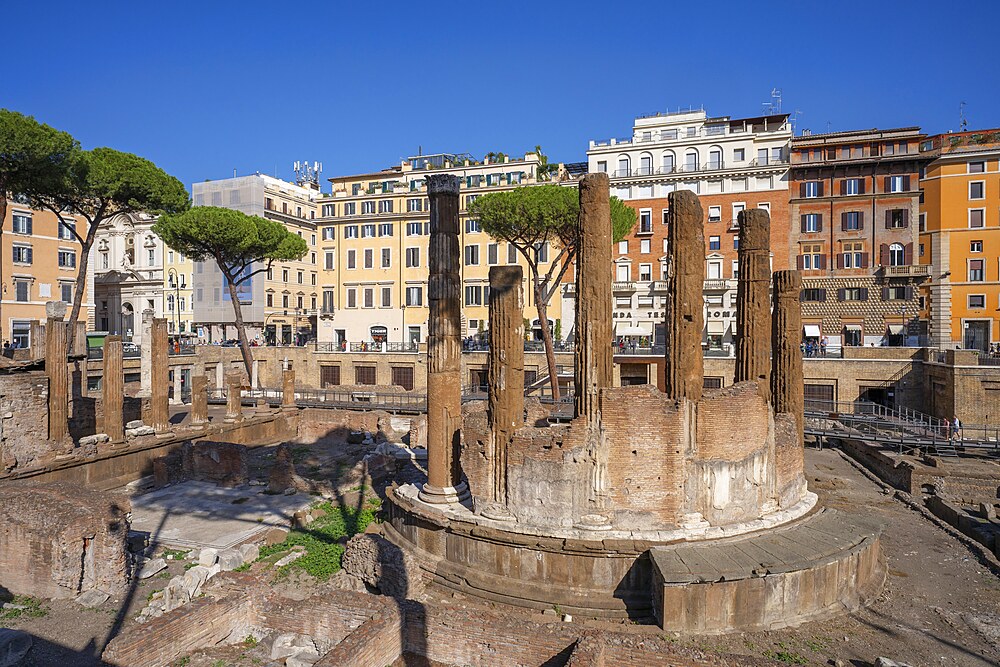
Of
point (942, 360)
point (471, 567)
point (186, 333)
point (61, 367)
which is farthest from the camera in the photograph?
point (186, 333)

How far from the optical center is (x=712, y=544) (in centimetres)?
1045

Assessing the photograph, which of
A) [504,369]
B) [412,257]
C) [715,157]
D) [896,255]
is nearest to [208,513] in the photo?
[504,369]

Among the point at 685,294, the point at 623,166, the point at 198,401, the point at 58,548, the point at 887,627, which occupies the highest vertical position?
the point at 623,166

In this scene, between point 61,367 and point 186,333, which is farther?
point 186,333

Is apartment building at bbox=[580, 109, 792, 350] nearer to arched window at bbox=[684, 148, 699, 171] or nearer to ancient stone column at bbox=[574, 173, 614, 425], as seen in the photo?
arched window at bbox=[684, 148, 699, 171]

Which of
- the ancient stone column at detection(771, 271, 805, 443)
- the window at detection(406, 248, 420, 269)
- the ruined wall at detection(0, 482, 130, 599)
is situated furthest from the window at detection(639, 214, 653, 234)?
the ruined wall at detection(0, 482, 130, 599)

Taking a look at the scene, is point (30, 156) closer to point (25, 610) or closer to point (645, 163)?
Result: point (25, 610)

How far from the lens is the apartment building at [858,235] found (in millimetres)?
35562

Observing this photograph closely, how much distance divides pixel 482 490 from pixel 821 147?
117ft

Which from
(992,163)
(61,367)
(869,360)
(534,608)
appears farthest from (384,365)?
(992,163)

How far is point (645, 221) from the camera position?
38531 millimetres

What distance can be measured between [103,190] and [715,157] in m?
32.5

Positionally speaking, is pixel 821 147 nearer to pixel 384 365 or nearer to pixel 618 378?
pixel 618 378

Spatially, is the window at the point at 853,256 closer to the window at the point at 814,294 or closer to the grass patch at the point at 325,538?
the window at the point at 814,294
